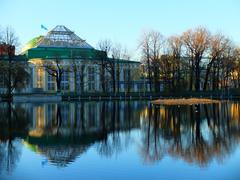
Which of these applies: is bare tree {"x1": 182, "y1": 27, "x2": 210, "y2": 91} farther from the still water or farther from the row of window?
the still water

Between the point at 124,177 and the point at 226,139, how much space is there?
7.24 metres

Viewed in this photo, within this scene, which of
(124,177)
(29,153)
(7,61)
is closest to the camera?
(124,177)

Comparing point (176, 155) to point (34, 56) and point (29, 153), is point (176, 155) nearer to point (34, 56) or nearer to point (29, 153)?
point (29, 153)

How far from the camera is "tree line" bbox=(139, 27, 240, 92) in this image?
66500mm

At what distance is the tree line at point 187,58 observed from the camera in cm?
6650

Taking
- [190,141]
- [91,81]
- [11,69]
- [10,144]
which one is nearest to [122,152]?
[190,141]

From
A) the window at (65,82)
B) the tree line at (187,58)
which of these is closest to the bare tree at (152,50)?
the tree line at (187,58)

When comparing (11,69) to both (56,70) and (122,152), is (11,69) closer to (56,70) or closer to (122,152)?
(56,70)

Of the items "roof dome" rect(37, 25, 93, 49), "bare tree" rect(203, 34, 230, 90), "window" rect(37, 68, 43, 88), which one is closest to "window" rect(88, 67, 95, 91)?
"roof dome" rect(37, 25, 93, 49)

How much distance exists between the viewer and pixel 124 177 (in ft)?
33.3

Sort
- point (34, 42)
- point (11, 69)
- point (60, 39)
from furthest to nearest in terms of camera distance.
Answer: point (34, 42)
point (60, 39)
point (11, 69)

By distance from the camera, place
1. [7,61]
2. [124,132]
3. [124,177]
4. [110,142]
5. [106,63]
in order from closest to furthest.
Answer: [124,177], [110,142], [124,132], [7,61], [106,63]

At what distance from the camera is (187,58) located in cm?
6919

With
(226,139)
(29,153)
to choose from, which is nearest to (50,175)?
(29,153)
